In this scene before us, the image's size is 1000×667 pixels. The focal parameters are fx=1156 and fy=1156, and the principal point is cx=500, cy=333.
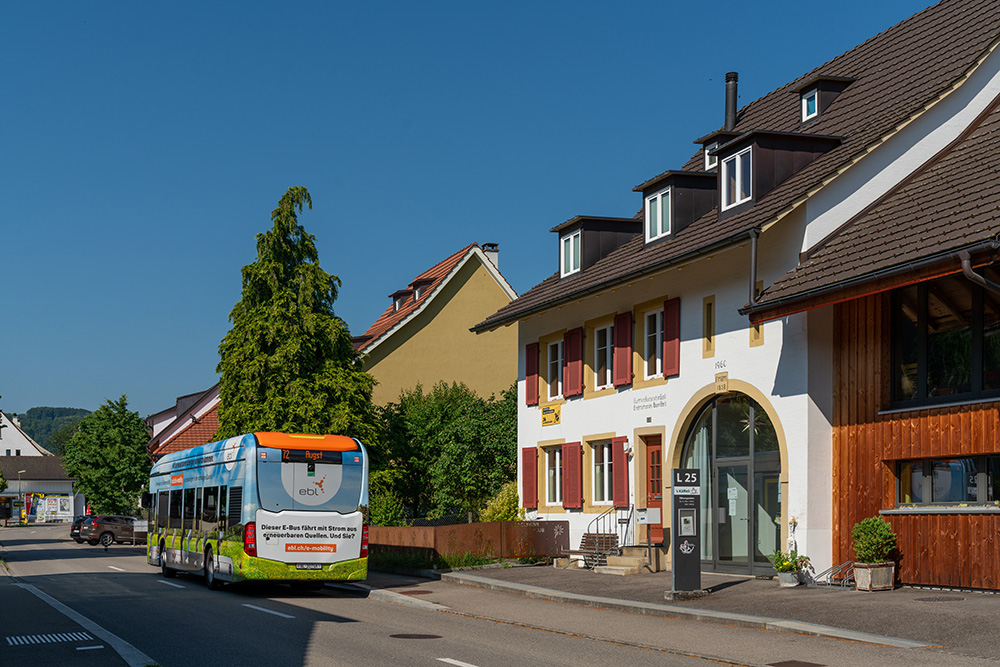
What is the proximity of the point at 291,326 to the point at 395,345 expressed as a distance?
384 inches

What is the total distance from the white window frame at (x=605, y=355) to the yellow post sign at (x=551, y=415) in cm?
215

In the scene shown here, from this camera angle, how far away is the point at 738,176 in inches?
939

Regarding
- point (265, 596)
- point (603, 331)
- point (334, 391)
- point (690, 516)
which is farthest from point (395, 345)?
point (690, 516)

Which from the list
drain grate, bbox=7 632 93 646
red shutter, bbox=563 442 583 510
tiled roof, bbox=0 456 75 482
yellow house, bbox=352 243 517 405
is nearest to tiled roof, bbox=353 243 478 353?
yellow house, bbox=352 243 517 405

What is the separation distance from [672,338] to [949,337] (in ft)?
25.1

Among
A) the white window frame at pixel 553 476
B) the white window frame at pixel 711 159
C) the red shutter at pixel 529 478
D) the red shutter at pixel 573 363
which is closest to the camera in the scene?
the white window frame at pixel 711 159

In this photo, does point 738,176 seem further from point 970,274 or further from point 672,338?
point 970,274

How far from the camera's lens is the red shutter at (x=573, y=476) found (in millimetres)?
29188

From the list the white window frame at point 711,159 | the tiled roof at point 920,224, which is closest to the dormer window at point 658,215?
the white window frame at point 711,159

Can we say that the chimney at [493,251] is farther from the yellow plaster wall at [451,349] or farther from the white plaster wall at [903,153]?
the white plaster wall at [903,153]

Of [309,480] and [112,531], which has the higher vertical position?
[309,480]

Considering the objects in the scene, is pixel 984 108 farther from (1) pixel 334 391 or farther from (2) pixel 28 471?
(2) pixel 28 471

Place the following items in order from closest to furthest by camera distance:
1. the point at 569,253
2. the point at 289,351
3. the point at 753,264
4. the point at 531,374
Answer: the point at 753,264, the point at 569,253, the point at 531,374, the point at 289,351

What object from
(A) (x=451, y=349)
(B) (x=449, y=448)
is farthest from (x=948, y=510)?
(A) (x=451, y=349)
